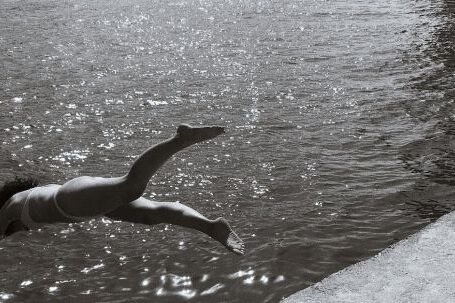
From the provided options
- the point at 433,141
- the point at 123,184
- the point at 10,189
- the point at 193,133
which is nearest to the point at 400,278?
the point at 193,133

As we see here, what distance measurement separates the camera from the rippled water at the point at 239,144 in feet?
18.8

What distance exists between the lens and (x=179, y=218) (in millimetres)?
5461

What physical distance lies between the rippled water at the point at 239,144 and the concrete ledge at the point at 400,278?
27cm

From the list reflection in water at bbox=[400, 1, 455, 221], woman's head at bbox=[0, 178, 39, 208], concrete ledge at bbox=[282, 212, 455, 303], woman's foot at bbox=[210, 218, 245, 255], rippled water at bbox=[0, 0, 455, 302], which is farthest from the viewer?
reflection in water at bbox=[400, 1, 455, 221]

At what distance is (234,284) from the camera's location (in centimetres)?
536

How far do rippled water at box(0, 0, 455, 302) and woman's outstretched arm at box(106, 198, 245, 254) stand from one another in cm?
35

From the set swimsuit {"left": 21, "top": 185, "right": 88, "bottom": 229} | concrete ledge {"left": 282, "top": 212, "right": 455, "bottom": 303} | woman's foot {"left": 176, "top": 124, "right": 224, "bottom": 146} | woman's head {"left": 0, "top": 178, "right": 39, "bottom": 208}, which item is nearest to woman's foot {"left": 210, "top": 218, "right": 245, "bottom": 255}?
concrete ledge {"left": 282, "top": 212, "right": 455, "bottom": 303}

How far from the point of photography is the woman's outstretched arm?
539 cm

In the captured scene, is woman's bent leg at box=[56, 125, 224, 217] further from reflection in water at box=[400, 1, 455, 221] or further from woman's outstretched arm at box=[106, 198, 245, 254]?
reflection in water at box=[400, 1, 455, 221]

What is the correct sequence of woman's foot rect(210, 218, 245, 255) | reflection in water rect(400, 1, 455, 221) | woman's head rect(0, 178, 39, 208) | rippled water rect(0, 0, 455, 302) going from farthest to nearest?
reflection in water rect(400, 1, 455, 221), woman's head rect(0, 178, 39, 208), rippled water rect(0, 0, 455, 302), woman's foot rect(210, 218, 245, 255)

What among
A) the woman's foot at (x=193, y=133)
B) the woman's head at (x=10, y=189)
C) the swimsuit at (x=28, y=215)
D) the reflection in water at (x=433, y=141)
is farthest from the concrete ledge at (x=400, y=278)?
the woman's head at (x=10, y=189)

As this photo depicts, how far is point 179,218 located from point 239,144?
3.80 meters

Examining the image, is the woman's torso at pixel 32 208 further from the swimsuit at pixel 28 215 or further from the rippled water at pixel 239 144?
the rippled water at pixel 239 144

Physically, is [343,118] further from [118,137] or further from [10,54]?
[10,54]
